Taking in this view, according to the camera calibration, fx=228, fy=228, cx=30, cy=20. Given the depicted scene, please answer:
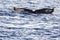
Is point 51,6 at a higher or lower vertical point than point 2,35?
higher

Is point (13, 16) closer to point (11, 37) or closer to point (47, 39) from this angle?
point (11, 37)

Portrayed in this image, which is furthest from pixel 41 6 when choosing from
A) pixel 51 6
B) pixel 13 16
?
pixel 13 16

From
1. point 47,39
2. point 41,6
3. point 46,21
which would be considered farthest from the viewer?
point 41,6

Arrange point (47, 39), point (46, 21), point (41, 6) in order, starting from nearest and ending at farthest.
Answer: point (47, 39), point (46, 21), point (41, 6)

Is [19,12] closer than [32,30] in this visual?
No

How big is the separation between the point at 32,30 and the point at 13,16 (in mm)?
190

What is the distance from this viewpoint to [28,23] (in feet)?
4.86

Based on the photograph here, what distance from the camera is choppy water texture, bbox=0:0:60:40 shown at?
55.0 inches

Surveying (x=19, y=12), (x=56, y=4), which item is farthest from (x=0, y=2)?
(x=56, y=4)

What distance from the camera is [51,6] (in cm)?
162

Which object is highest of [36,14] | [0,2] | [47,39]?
[0,2]

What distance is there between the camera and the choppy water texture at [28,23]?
1.40m

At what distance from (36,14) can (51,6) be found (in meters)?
0.15

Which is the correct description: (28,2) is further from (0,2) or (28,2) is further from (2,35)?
(2,35)
